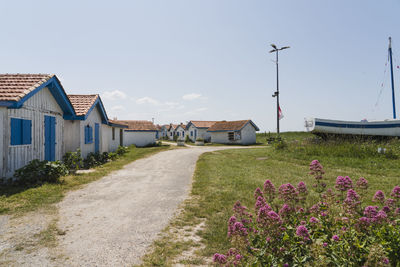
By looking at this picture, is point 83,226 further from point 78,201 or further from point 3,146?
point 3,146

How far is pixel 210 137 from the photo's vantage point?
46250mm

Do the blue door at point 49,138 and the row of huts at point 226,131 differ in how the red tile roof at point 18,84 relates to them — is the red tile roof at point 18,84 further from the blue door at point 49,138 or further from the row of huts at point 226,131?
the row of huts at point 226,131

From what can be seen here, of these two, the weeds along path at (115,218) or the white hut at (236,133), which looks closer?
the weeds along path at (115,218)

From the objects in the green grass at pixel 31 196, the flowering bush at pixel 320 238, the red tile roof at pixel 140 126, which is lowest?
the green grass at pixel 31 196

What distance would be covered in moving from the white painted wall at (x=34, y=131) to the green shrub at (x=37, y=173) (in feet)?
1.79

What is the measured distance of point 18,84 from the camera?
28.3 feet

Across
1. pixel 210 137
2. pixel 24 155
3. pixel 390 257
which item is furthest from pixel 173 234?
pixel 210 137

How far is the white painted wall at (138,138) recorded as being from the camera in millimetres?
33344

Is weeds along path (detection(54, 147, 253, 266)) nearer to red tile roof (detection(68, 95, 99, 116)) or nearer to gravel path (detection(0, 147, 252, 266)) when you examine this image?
gravel path (detection(0, 147, 252, 266))

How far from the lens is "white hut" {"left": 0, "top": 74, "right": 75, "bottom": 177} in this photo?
764cm

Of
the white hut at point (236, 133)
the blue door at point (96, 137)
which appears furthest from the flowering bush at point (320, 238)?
the white hut at point (236, 133)

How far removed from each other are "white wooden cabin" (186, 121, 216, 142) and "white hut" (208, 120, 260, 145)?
4596 mm

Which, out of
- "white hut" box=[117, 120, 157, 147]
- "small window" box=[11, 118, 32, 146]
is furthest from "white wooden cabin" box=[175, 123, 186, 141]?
"small window" box=[11, 118, 32, 146]

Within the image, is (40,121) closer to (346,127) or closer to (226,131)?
(346,127)
